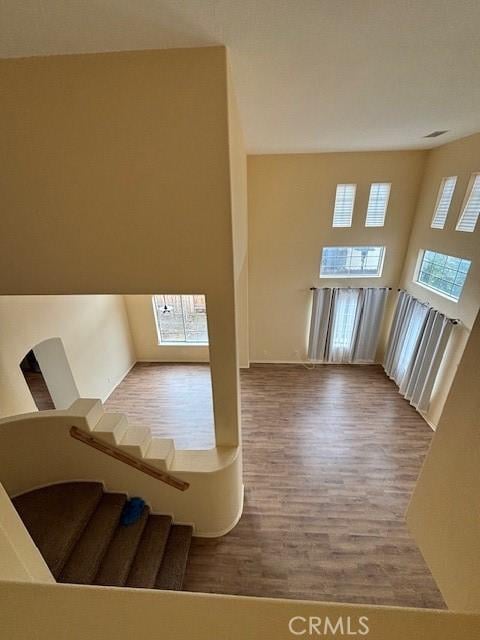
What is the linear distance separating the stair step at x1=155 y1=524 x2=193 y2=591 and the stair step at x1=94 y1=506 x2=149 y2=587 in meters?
0.35

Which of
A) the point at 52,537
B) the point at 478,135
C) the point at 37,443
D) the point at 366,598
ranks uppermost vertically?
the point at 478,135

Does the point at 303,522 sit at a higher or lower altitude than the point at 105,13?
lower

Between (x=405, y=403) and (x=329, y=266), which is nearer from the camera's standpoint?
(x=405, y=403)

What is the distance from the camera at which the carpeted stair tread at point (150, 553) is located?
8.59 ft

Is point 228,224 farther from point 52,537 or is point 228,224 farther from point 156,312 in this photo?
point 156,312

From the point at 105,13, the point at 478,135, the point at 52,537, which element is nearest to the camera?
the point at 105,13

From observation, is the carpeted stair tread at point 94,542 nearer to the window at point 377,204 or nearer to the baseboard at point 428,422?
the baseboard at point 428,422

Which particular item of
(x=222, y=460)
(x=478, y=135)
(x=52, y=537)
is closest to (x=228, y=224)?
(x=222, y=460)

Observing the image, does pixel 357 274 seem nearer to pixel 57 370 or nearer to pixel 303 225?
pixel 303 225

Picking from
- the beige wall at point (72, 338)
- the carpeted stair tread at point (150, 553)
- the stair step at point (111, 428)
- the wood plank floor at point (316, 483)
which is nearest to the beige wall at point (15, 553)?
the stair step at point (111, 428)

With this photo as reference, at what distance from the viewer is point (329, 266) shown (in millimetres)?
5965

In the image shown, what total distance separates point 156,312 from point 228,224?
513 cm

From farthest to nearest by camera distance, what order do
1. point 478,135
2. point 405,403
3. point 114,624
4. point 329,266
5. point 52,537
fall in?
point 329,266 → point 405,403 → point 478,135 → point 52,537 → point 114,624

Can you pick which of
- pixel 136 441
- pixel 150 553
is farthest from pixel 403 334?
pixel 150 553
